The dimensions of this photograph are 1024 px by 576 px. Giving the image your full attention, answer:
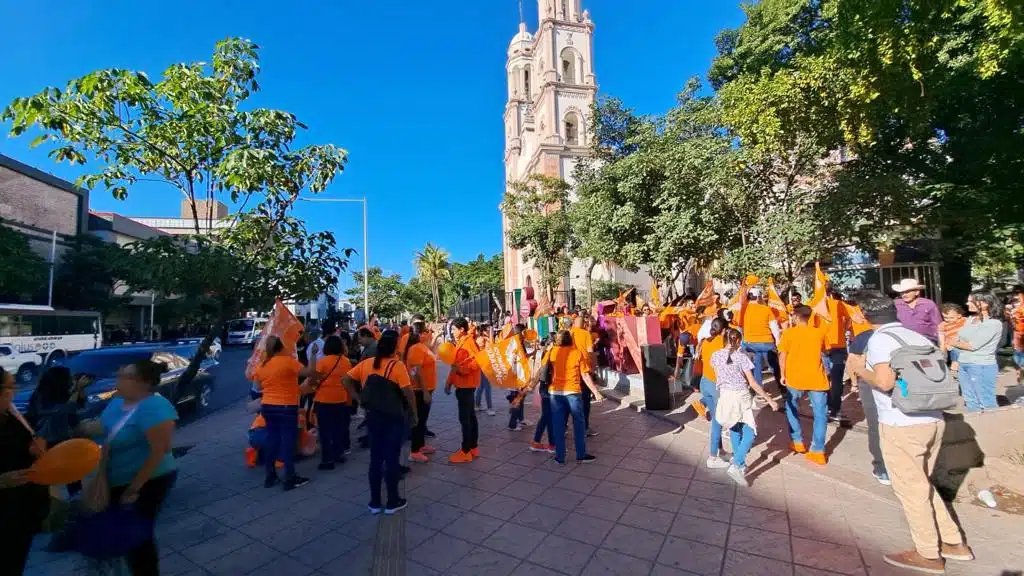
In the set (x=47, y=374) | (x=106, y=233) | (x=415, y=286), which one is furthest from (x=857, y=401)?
(x=415, y=286)

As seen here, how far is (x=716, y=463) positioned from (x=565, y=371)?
1.94 meters

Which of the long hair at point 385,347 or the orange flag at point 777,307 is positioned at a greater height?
the orange flag at point 777,307

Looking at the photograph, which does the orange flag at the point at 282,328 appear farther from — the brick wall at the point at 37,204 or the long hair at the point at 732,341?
the brick wall at the point at 37,204

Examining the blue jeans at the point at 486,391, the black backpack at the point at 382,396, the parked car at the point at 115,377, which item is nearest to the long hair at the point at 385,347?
the black backpack at the point at 382,396

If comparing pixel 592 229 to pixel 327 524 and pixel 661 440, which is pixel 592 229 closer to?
pixel 661 440

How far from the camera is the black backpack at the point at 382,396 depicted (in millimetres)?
4371

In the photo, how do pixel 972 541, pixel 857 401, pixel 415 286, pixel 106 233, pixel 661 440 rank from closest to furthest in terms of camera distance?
pixel 972 541 → pixel 661 440 → pixel 857 401 → pixel 106 233 → pixel 415 286

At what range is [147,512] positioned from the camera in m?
2.84

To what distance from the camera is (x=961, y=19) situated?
9914mm

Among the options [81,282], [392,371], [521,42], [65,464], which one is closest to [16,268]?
[81,282]

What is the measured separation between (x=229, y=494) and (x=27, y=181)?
34.2 meters

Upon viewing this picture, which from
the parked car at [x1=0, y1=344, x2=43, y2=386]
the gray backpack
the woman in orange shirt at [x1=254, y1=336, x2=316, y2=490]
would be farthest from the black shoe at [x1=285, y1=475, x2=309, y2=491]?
the parked car at [x1=0, y1=344, x2=43, y2=386]

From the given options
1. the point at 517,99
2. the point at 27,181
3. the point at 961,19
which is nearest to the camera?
the point at 961,19

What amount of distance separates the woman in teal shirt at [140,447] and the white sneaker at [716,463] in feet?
16.4
